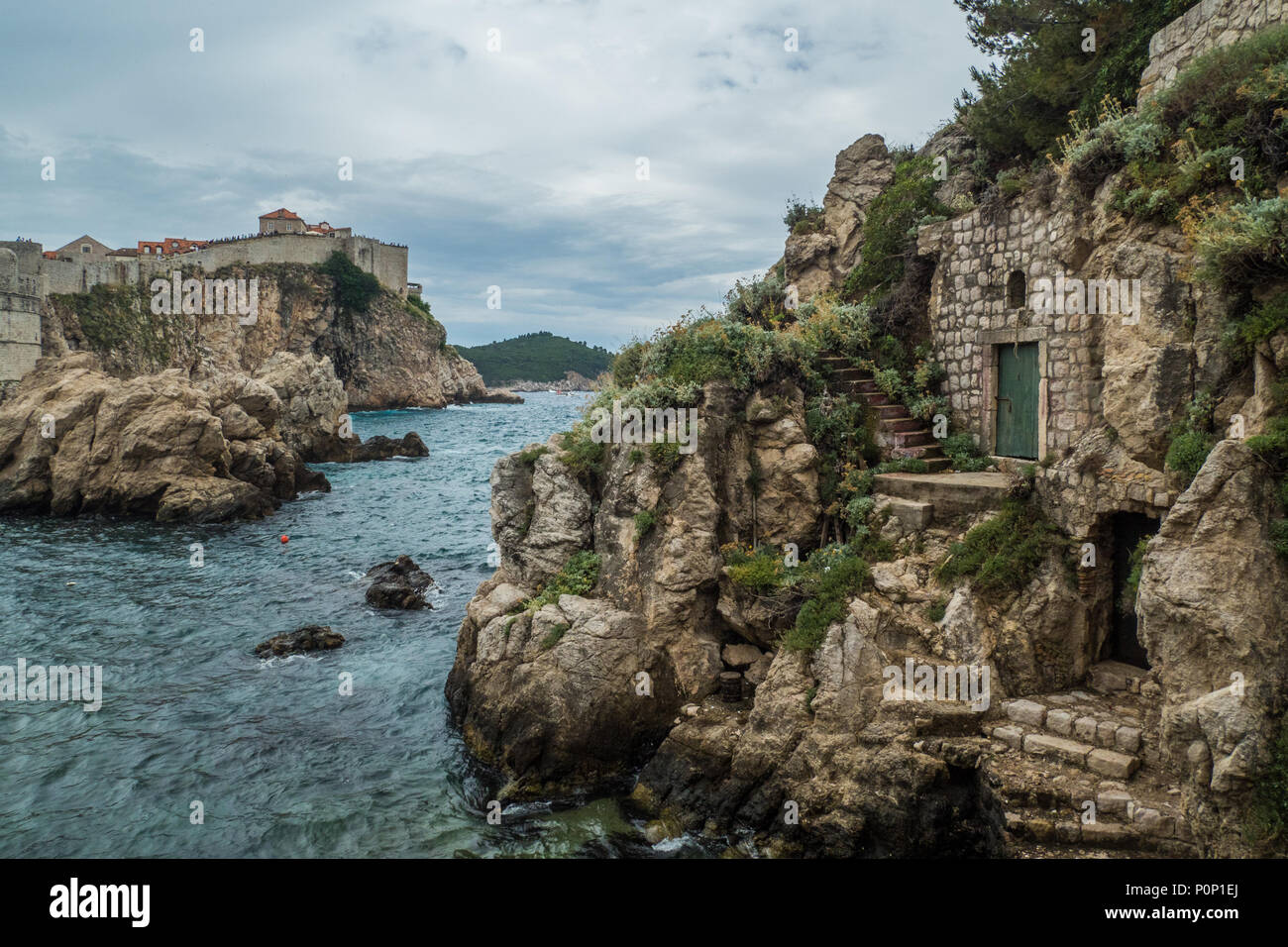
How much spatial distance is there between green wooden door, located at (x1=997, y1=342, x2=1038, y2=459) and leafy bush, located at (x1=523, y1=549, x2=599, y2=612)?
737cm

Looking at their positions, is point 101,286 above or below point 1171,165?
above

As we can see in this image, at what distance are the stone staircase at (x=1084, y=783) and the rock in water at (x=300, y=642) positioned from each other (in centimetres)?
1375

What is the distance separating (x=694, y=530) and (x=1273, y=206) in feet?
26.6

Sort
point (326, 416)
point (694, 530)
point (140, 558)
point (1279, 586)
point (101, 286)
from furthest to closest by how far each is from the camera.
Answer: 1. point (101, 286)
2. point (326, 416)
3. point (140, 558)
4. point (694, 530)
5. point (1279, 586)

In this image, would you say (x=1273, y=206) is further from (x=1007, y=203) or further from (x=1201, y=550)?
(x=1007, y=203)

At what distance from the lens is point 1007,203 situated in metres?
12.9

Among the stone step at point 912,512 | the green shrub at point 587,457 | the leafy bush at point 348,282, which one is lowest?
the stone step at point 912,512

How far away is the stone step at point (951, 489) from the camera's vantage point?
435 inches

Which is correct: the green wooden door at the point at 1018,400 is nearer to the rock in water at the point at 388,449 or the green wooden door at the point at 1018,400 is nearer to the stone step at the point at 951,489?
the stone step at the point at 951,489

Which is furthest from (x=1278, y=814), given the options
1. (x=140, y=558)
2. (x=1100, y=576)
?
(x=140, y=558)

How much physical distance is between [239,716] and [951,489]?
12.9 meters

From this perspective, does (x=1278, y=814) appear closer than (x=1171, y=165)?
Yes

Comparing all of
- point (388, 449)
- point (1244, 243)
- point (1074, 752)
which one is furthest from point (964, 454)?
point (388, 449)

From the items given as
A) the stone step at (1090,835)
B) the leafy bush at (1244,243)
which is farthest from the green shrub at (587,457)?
the leafy bush at (1244,243)
